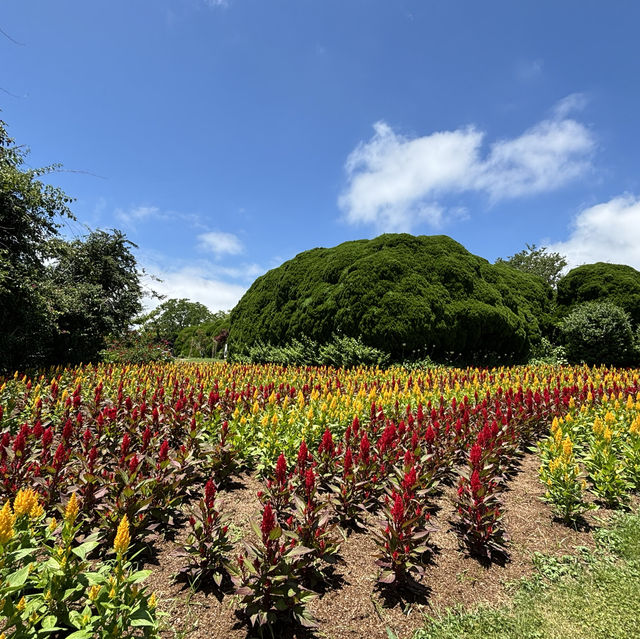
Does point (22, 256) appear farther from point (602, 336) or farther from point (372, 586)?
point (602, 336)

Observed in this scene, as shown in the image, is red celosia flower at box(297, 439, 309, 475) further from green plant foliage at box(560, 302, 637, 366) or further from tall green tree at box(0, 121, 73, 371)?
green plant foliage at box(560, 302, 637, 366)

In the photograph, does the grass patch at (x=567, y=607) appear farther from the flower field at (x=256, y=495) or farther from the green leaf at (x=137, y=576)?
the green leaf at (x=137, y=576)

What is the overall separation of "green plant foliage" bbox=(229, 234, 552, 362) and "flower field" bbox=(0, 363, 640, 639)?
6.42 metres

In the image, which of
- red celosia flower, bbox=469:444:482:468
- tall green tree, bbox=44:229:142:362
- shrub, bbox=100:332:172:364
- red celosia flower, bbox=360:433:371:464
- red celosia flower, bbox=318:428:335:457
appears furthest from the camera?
shrub, bbox=100:332:172:364

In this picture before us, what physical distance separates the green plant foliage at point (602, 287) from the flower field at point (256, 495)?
48.8 ft

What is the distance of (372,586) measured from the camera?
278 cm

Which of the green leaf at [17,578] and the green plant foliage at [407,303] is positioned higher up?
the green plant foliage at [407,303]

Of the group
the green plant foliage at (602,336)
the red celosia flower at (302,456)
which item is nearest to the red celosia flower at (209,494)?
the red celosia flower at (302,456)

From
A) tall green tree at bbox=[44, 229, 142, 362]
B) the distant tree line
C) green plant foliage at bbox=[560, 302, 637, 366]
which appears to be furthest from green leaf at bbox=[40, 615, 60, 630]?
green plant foliage at bbox=[560, 302, 637, 366]

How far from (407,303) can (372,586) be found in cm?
1026

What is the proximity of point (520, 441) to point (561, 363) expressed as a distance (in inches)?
516

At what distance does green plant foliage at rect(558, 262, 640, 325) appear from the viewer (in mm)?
17328

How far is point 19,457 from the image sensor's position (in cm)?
338

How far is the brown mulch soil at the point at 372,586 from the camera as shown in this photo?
7.80ft
